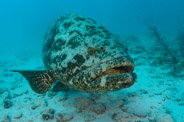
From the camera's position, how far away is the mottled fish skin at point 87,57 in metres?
2.90


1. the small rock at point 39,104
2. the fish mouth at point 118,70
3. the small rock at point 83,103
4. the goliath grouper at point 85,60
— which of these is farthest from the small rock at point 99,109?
the small rock at point 39,104

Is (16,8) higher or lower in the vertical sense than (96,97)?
higher

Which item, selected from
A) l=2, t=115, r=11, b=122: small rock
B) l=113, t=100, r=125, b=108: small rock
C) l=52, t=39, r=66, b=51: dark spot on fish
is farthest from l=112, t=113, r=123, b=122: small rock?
l=2, t=115, r=11, b=122: small rock

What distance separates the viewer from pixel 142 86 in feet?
Answer: 19.9

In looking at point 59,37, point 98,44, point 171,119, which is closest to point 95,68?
point 98,44

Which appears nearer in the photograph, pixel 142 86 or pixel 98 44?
pixel 98 44

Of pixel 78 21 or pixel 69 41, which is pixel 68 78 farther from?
pixel 78 21

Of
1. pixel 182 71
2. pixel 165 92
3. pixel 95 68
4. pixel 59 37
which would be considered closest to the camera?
pixel 95 68

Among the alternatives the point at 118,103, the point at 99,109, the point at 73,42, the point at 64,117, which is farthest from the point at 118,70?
the point at 64,117

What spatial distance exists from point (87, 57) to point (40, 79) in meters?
1.90

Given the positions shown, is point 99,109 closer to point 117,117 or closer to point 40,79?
point 117,117

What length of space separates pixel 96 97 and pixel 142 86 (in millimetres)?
2084

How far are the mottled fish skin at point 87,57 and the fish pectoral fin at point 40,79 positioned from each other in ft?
1.03

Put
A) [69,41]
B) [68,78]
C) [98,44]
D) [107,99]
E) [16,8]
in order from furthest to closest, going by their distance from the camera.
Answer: [16,8], [107,99], [69,41], [68,78], [98,44]
